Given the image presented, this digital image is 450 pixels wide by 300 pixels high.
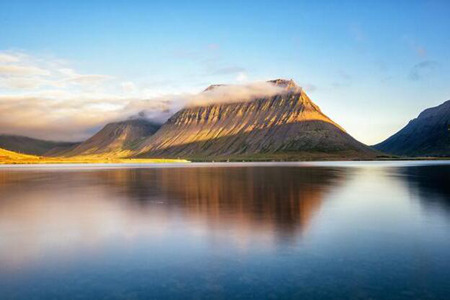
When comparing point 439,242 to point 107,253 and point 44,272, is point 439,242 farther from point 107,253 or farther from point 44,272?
point 44,272

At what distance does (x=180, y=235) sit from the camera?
17.3m

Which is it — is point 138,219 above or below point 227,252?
above

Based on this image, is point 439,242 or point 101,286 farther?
point 439,242

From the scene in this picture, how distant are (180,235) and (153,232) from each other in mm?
1511

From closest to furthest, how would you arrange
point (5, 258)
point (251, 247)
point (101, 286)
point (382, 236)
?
point (101, 286) < point (5, 258) < point (251, 247) < point (382, 236)

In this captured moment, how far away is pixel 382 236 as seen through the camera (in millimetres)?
17031

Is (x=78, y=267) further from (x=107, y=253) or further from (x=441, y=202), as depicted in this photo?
(x=441, y=202)

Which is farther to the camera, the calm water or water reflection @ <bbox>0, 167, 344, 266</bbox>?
water reflection @ <bbox>0, 167, 344, 266</bbox>

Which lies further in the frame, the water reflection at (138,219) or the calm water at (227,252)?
the water reflection at (138,219)

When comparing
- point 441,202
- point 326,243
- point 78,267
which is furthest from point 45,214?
point 441,202

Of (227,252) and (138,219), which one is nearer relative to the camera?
(227,252)

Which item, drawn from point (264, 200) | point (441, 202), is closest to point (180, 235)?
point (264, 200)

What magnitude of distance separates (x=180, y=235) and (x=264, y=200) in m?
13.3

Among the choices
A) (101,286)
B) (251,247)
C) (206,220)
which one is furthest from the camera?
(206,220)
